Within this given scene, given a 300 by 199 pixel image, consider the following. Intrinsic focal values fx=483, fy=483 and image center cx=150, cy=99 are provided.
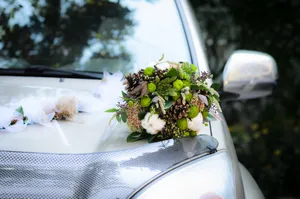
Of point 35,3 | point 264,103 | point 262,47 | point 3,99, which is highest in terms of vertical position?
point 35,3

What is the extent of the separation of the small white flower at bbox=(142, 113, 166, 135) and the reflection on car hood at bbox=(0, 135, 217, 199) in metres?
0.12

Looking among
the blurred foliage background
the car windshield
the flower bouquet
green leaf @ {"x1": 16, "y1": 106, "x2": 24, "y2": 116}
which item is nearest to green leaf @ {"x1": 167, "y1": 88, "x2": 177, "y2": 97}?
the flower bouquet

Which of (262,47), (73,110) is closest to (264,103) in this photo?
(262,47)

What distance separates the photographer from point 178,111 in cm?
178

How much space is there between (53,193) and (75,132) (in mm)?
415

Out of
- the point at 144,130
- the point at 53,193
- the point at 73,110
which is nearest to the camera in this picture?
the point at 53,193

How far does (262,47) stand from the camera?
19.4 ft

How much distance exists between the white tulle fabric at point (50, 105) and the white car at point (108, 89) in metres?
0.02

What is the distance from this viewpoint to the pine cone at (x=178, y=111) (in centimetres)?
176

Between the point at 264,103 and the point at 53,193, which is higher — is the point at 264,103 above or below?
below

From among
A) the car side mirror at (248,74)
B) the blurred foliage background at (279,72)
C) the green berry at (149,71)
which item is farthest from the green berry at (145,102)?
the blurred foliage background at (279,72)

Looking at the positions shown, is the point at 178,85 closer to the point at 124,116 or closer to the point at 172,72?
the point at 172,72

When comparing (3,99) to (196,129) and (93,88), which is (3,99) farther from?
(196,129)

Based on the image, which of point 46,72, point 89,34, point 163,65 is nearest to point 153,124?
point 163,65
